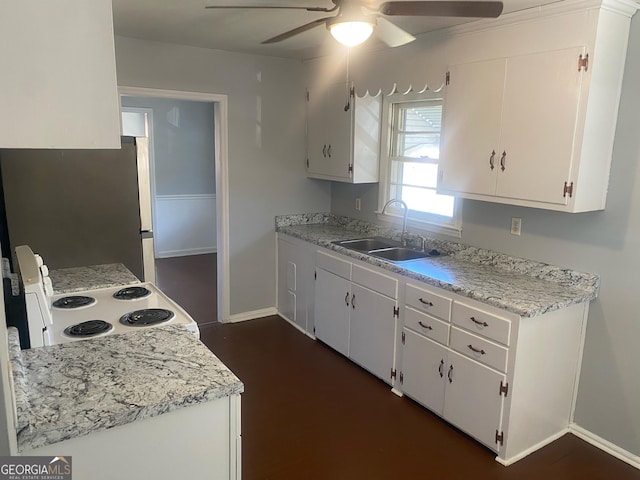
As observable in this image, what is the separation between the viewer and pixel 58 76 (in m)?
0.95

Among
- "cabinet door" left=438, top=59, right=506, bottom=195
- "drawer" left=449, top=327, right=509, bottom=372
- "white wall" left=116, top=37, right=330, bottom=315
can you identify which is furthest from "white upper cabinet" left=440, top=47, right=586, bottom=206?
"white wall" left=116, top=37, right=330, bottom=315

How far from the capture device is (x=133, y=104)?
641cm

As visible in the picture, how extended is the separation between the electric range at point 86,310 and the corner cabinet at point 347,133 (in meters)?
2.08

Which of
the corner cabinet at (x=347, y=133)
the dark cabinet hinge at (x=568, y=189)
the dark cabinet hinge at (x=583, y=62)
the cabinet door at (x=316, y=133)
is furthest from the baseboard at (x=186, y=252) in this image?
the dark cabinet hinge at (x=583, y=62)

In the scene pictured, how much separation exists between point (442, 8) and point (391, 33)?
17.1 inches

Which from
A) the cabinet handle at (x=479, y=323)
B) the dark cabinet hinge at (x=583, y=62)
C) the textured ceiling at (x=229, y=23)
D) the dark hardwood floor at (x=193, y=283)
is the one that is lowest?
the dark hardwood floor at (x=193, y=283)

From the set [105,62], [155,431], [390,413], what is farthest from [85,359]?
[390,413]

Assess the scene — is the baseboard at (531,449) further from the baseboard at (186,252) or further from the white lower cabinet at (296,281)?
the baseboard at (186,252)

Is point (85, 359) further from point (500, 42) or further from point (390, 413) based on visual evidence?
point (500, 42)

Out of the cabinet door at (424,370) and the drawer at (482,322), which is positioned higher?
the drawer at (482,322)

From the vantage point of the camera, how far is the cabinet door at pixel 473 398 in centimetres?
256

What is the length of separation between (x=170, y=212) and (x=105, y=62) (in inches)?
247

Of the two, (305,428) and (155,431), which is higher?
(155,431)

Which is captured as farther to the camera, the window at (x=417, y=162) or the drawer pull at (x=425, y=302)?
the window at (x=417, y=162)
